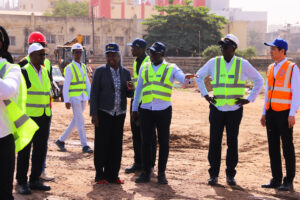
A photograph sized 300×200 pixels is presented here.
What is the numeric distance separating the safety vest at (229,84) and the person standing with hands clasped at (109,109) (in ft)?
4.26

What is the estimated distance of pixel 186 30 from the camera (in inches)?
1919

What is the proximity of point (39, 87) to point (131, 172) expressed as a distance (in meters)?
2.30

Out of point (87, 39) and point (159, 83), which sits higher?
point (87, 39)

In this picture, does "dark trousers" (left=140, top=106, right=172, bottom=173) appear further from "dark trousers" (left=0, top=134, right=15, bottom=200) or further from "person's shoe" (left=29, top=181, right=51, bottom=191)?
"dark trousers" (left=0, top=134, right=15, bottom=200)

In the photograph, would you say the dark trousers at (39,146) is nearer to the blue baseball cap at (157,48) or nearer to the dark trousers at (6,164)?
the blue baseball cap at (157,48)

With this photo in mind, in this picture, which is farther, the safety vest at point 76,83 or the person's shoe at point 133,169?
the safety vest at point 76,83

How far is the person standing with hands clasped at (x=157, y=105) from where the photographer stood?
265 inches

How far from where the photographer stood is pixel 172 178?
7.16m

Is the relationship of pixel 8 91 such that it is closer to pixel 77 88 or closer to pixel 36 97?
pixel 36 97

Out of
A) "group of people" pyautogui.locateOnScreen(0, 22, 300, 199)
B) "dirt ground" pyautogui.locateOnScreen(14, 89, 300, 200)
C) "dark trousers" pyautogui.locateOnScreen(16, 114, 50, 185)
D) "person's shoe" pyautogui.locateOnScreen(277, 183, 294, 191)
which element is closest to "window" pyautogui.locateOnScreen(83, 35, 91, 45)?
"dirt ground" pyautogui.locateOnScreen(14, 89, 300, 200)

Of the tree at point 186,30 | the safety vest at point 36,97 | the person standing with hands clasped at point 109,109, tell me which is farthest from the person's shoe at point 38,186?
the tree at point 186,30

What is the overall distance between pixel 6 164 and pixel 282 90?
166 inches

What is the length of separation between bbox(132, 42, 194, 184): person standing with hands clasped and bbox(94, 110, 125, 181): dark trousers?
391 mm

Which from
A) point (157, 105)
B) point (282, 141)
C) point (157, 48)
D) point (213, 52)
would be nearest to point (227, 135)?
point (282, 141)
